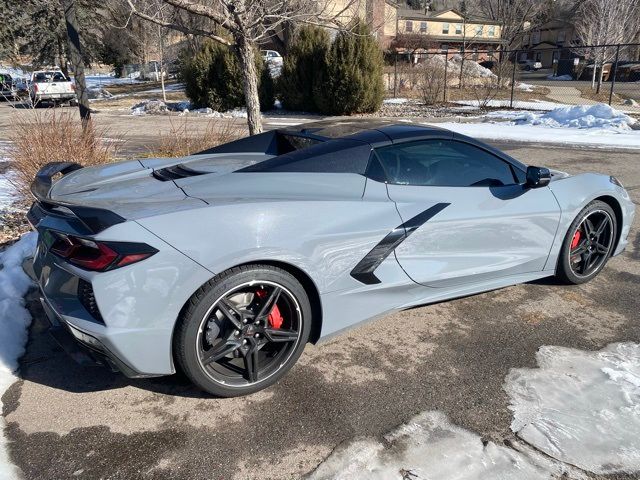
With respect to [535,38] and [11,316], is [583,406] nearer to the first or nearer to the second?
[11,316]

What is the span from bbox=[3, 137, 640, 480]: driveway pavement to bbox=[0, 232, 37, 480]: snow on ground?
0.21 ft

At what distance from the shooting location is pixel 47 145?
6.24 meters

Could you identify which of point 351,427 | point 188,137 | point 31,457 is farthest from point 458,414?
point 188,137

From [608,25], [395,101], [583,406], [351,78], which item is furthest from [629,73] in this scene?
[583,406]

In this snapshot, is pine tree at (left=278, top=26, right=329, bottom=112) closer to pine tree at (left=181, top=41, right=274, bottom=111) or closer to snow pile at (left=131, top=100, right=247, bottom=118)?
pine tree at (left=181, top=41, right=274, bottom=111)

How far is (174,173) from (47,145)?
146 inches

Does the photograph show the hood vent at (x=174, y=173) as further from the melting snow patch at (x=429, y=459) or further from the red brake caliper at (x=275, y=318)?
the melting snow patch at (x=429, y=459)

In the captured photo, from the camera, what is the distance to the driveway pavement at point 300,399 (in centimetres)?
239

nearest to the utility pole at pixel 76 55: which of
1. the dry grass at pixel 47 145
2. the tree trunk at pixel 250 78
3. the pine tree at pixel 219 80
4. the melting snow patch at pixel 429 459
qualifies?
the dry grass at pixel 47 145

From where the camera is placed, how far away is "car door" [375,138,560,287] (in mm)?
3174

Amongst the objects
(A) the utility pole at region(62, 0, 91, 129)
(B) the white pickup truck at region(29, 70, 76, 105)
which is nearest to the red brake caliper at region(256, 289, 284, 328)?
(A) the utility pole at region(62, 0, 91, 129)

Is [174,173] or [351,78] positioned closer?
[174,173]

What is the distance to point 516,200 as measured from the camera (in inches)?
142

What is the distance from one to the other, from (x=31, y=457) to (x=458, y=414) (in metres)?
2.07
